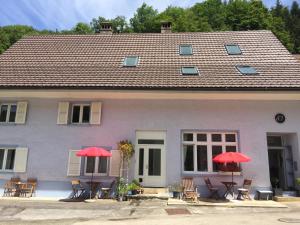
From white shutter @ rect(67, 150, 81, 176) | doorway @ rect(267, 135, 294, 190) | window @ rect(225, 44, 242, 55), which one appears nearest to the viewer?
white shutter @ rect(67, 150, 81, 176)

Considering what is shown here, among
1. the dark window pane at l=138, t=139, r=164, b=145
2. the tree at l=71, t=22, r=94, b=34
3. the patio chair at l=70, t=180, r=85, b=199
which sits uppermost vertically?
the tree at l=71, t=22, r=94, b=34

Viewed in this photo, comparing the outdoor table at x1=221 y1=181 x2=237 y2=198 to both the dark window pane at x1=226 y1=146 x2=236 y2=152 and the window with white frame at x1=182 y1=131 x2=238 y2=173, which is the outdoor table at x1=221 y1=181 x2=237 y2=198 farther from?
the dark window pane at x1=226 y1=146 x2=236 y2=152

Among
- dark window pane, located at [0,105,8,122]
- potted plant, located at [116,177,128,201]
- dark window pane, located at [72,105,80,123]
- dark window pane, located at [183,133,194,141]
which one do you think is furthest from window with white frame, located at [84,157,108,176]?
dark window pane, located at [0,105,8,122]

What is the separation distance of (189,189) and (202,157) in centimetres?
169

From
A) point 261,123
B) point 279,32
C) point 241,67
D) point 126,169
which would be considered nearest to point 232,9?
point 279,32

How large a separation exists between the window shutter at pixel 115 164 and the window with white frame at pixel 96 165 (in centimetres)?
40

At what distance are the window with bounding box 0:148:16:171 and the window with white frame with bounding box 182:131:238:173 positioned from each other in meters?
8.23

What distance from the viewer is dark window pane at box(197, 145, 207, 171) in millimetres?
13617

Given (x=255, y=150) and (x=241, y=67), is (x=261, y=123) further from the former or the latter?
(x=241, y=67)

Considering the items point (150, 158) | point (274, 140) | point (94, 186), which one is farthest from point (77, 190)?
point (274, 140)

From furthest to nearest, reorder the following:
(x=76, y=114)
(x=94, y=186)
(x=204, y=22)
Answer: (x=204, y=22), (x=76, y=114), (x=94, y=186)

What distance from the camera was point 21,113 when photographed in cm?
1433

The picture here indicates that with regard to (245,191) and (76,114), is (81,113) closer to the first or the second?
(76,114)

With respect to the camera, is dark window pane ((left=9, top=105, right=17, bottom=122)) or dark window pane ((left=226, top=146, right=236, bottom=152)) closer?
dark window pane ((left=226, top=146, right=236, bottom=152))
